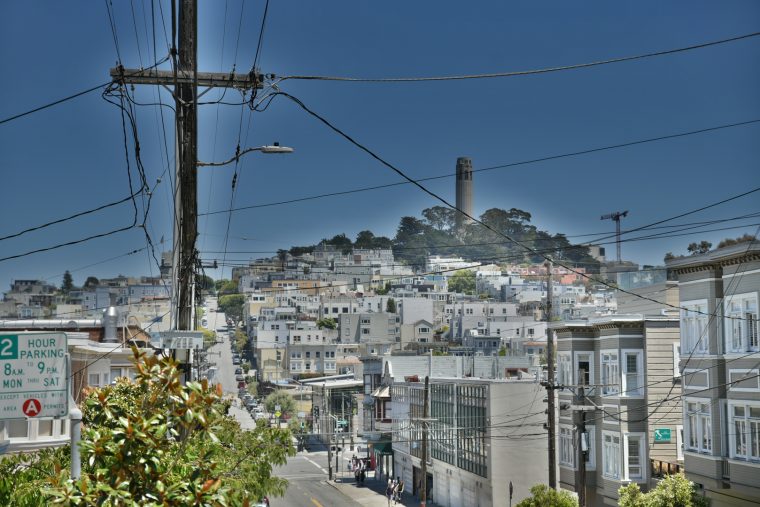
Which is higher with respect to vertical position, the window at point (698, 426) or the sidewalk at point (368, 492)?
the window at point (698, 426)

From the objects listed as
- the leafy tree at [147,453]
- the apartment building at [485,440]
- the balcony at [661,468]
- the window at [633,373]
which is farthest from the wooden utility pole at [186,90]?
the apartment building at [485,440]

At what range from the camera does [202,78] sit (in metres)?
19.2

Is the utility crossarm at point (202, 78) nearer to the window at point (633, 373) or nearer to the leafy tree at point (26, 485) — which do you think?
the leafy tree at point (26, 485)

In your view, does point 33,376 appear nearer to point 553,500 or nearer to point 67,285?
point 553,500

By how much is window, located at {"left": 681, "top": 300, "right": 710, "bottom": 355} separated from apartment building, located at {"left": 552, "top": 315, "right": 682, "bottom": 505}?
584 cm

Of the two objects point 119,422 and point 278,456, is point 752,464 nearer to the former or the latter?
point 278,456

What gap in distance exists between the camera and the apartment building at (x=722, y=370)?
32.0 m

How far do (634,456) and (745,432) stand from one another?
443 inches

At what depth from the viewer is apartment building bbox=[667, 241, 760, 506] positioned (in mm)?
31953

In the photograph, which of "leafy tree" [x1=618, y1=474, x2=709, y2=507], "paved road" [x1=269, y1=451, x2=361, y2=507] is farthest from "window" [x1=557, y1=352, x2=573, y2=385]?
"paved road" [x1=269, y1=451, x2=361, y2=507]

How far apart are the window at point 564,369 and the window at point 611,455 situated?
3789mm

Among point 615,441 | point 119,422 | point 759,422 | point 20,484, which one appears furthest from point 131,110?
point 615,441

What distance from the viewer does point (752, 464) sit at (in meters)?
31.8

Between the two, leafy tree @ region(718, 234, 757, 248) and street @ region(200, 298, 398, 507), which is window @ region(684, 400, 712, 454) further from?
street @ region(200, 298, 398, 507)
